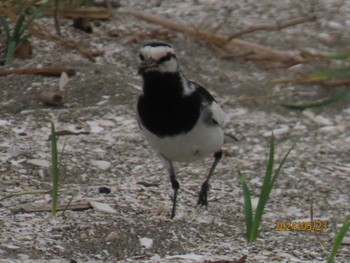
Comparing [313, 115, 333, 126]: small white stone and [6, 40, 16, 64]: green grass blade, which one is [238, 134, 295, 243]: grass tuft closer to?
[313, 115, 333, 126]: small white stone

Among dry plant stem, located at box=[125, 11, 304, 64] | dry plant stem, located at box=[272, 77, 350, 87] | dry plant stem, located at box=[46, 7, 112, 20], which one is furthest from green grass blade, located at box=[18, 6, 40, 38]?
dry plant stem, located at box=[272, 77, 350, 87]

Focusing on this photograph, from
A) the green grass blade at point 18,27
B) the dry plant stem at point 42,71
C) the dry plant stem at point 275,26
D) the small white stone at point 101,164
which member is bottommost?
the small white stone at point 101,164

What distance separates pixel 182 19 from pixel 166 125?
2281 millimetres

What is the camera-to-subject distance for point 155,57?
3.59m

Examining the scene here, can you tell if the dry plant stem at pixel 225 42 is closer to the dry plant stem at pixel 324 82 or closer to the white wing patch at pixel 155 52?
the dry plant stem at pixel 324 82

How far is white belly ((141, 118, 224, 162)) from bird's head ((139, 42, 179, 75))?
272mm

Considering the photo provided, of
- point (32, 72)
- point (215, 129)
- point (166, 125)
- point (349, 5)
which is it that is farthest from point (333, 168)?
point (349, 5)

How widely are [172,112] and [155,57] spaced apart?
0.24 metres

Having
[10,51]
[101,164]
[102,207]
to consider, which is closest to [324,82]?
[101,164]

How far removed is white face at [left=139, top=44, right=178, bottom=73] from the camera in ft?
11.7

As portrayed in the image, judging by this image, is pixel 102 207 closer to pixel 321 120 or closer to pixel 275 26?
pixel 321 120

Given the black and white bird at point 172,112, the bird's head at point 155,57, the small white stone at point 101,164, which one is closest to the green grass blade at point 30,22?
the small white stone at point 101,164

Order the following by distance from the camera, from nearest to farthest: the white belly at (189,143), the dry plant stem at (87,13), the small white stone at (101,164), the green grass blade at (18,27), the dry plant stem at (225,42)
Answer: the white belly at (189,143)
the small white stone at (101,164)
the green grass blade at (18,27)
the dry plant stem at (225,42)
the dry plant stem at (87,13)

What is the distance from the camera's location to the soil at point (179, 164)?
361cm
